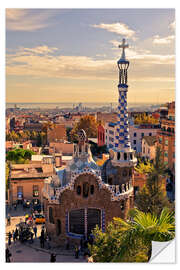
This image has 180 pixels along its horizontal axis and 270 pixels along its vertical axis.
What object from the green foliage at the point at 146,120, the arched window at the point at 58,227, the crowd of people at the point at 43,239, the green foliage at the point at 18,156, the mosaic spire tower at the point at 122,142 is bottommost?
the crowd of people at the point at 43,239

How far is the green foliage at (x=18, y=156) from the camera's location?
2584cm

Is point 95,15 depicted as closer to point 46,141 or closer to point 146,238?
point 146,238

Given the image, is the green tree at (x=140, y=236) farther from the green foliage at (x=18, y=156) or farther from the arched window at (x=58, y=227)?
the green foliage at (x=18, y=156)

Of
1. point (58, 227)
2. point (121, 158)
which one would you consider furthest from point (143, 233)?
point (58, 227)

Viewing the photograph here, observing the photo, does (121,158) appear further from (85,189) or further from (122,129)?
(85,189)

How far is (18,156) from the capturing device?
2661cm

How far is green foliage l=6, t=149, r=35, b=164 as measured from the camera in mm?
25841

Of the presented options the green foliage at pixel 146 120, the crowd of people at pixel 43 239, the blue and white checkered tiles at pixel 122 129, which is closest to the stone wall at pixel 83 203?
the crowd of people at pixel 43 239

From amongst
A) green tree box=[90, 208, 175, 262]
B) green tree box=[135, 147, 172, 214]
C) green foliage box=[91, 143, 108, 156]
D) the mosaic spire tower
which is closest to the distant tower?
the mosaic spire tower

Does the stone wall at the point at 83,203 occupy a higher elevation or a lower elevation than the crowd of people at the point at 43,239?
higher

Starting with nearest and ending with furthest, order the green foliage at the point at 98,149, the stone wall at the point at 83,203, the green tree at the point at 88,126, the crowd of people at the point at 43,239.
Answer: the crowd of people at the point at 43,239
the stone wall at the point at 83,203
the green foliage at the point at 98,149
the green tree at the point at 88,126

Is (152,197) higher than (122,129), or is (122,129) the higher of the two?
(122,129)

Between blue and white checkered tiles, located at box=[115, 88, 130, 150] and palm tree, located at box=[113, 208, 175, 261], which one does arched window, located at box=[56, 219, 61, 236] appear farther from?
palm tree, located at box=[113, 208, 175, 261]
